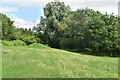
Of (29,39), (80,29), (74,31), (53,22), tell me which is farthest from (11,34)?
(80,29)

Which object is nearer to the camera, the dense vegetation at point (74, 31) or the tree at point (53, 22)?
the dense vegetation at point (74, 31)

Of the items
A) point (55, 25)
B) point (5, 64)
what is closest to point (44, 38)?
point (55, 25)

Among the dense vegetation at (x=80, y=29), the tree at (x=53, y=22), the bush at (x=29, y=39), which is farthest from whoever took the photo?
the tree at (x=53, y=22)

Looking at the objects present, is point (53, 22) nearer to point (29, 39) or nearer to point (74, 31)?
point (29, 39)

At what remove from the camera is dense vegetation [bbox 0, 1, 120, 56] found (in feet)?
91.1

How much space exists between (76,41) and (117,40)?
32.6ft

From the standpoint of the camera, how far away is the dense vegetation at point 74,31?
27766 millimetres

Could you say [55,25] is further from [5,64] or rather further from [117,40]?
[5,64]

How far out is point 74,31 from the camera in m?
34.2

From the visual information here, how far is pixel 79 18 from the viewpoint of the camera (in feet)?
113

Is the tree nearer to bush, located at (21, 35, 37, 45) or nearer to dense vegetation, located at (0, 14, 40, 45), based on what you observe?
dense vegetation, located at (0, 14, 40, 45)

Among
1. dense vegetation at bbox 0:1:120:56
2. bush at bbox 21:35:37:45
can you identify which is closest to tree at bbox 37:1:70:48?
dense vegetation at bbox 0:1:120:56

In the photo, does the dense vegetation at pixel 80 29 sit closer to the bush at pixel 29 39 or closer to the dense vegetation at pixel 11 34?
the bush at pixel 29 39

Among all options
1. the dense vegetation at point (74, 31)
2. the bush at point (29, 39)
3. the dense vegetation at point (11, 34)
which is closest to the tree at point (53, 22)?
the dense vegetation at point (74, 31)
